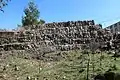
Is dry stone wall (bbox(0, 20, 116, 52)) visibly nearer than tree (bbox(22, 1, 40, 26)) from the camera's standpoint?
Yes

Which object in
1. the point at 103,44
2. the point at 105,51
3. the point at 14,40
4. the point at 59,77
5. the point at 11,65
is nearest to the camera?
the point at 59,77

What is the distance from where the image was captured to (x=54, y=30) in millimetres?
22625

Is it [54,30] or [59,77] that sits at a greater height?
[54,30]

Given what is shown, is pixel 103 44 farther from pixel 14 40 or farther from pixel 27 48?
pixel 14 40

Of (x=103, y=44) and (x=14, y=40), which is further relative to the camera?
(x=14, y=40)

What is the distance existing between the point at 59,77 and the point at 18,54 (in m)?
7.82

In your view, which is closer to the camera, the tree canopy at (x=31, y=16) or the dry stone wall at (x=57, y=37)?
the dry stone wall at (x=57, y=37)

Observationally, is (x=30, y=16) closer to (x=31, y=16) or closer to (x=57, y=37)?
(x=31, y=16)

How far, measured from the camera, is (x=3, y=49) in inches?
797

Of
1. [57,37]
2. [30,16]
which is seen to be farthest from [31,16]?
[57,37]

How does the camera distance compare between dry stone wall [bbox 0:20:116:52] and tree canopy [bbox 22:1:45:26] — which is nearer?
dry stone wall [bbox 0:20:116:52]

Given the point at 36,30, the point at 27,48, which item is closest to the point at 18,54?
the point at 27,48

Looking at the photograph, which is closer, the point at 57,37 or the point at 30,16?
the point at 57,37

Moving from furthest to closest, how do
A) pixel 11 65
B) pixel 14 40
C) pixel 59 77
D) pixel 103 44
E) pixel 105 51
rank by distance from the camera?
1. pixel 14 40
2. pixel 103 44
3. pixel 105 51
4. pixel 11 65
5. pixel 59 77
